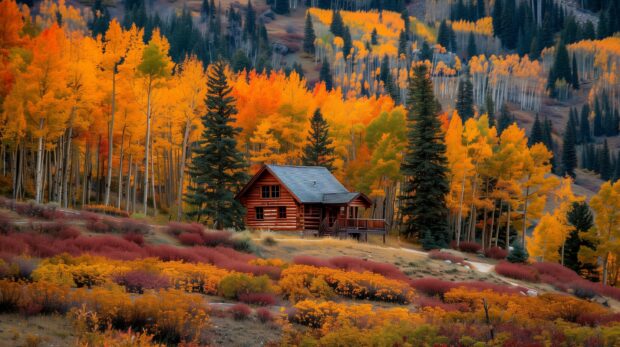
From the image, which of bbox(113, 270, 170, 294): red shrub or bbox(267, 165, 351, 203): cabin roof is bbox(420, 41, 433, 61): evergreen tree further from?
bbox(113, 270, 170, 294): red shrub

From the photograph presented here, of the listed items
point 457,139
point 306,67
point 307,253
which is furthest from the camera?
point 306,67

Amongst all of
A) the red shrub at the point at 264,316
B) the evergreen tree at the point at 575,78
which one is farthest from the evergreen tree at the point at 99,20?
the red shrub at the point at 264,316

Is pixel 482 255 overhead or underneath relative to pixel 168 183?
underneath

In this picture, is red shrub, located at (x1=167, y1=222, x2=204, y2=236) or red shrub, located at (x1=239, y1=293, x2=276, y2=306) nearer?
red shrub, located at (x1=239, y1=293, x2=276, y2=306)

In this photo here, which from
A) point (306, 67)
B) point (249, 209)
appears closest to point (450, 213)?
point (249, 209)

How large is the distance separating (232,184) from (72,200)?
14.7 m

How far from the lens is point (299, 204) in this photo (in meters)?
46.2

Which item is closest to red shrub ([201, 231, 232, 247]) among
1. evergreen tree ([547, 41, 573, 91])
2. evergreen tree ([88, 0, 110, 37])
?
evergreen tree ([88, 0, 110, 37])

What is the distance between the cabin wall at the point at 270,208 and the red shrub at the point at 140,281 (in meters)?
28.4

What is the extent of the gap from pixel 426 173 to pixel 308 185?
400 inches

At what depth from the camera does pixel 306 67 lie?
179 metres

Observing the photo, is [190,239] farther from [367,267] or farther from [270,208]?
[270,208]

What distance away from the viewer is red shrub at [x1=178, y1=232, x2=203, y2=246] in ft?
99.0

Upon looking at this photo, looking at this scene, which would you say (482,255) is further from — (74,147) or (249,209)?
(74,147)
